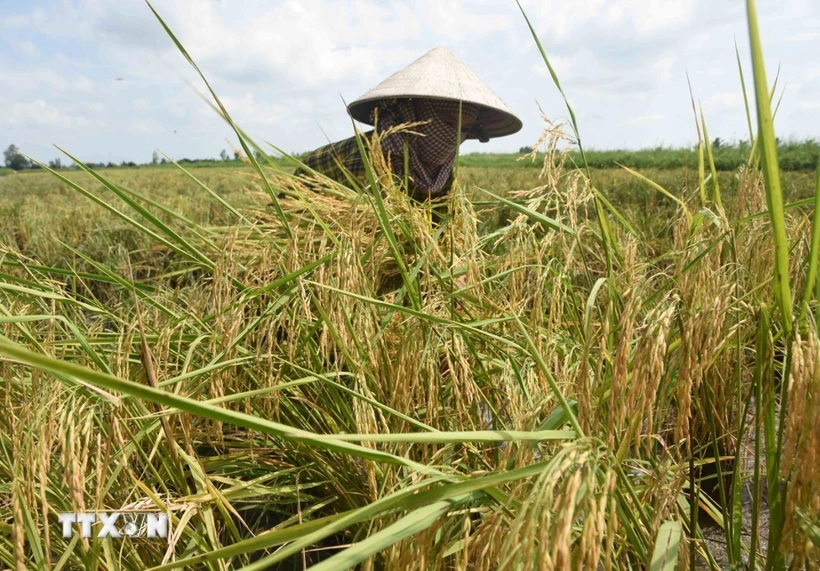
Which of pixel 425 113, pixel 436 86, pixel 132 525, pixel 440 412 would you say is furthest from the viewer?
pixel 425 113

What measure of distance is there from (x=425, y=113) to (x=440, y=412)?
1728 mm

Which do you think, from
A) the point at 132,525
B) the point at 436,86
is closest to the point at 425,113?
the point at 436,86

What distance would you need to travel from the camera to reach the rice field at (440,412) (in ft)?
1.65

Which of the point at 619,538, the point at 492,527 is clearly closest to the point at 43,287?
the point at 492,527

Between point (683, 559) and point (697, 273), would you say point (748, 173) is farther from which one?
point (683, 559)

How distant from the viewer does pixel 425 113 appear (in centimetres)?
245

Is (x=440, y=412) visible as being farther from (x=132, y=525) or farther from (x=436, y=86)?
(x=436, y=86)

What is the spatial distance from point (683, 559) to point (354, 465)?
575 millimetres

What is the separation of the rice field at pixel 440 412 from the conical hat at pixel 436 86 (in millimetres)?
867

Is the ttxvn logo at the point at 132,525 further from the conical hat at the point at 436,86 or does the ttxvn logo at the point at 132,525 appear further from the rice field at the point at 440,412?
the conical hat at the point at 436,86

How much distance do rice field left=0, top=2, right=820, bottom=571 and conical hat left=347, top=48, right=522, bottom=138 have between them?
34.1 inches

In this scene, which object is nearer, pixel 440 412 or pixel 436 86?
pixel 440 412

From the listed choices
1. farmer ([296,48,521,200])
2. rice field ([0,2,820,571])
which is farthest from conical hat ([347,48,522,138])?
rice field ([0,2,820,571])

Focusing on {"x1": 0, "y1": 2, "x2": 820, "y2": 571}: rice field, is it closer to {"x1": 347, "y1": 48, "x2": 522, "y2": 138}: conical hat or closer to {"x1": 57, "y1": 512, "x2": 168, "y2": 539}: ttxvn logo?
{"x1": 57, "y1": 512, "x2": 168, "y2": 539}: ttxvn logo
